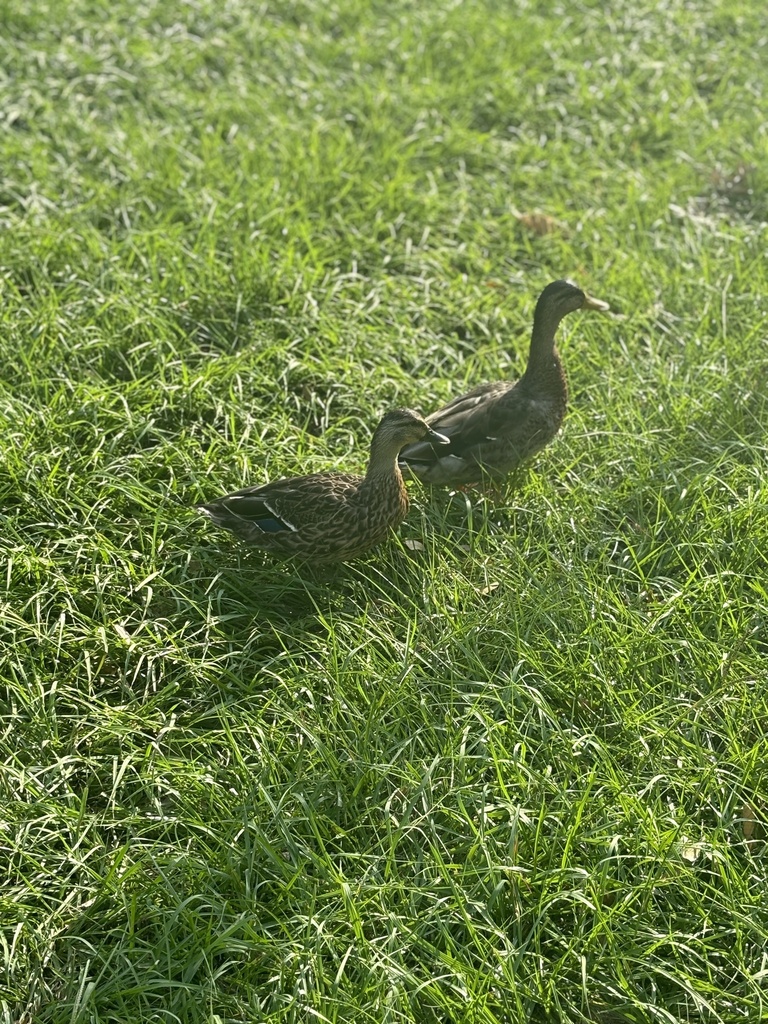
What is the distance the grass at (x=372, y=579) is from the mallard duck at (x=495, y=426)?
0.43 feet

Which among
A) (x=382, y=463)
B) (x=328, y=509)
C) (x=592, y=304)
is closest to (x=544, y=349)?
(x=592, y=304)

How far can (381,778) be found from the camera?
3.08m

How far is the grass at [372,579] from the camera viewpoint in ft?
9.09

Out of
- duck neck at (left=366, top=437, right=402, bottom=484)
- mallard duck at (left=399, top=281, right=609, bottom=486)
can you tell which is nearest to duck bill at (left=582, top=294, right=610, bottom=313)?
mallard duck at (left=399, top=281, right=609, bottom=486)

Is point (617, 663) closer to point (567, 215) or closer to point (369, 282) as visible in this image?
point (369, 282)

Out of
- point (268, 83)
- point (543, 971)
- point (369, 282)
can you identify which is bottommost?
point (543, 971)

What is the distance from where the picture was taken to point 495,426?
423cm

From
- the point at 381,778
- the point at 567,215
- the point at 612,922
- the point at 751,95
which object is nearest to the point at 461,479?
the point at 381,778

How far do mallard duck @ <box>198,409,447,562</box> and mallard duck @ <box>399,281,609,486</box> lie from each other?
0.24 meters

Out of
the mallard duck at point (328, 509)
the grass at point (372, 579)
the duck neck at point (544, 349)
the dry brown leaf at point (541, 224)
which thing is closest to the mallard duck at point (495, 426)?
the duck neck at point (544, 349)

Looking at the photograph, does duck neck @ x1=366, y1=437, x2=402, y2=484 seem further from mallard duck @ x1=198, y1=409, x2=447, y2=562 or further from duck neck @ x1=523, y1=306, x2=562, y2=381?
duck neck @ x1=523, y1=306, x2=562, y2=381

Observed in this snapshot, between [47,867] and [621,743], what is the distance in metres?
1.60

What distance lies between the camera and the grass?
9.09 feet

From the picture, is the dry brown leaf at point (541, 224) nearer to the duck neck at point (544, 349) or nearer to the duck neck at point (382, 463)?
the duck neck at point (544, 349)
